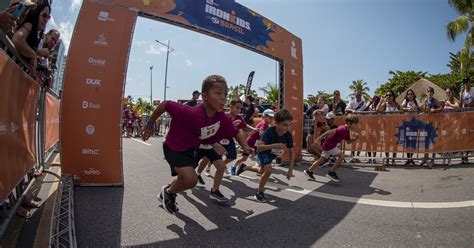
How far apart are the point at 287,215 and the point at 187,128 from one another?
1720mm

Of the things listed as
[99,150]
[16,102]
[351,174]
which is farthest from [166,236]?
[351,174]

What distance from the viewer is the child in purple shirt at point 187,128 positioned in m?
3.74

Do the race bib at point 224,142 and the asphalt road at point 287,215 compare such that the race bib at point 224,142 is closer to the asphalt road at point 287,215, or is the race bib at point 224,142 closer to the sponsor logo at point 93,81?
the asphalt road at point 287,215

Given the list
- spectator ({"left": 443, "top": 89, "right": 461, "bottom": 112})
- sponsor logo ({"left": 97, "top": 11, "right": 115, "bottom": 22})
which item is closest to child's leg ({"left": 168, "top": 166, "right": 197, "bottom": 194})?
sponsor logo ({"left": 97, "top": 11, "right": 115, "bottom": 22})

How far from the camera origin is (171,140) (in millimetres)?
3871

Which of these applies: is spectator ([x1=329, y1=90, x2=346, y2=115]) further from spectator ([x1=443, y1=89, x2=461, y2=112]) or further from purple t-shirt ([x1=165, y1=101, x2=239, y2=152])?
purple t-shirt ([x1=165, y1=101, x2=239, y2=152])

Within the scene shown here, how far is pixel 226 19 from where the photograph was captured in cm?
795

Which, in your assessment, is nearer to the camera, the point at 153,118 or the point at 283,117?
the point at 153,118

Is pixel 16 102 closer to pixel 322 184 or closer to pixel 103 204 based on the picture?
pixel 103 204

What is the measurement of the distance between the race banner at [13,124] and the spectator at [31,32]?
26 cm

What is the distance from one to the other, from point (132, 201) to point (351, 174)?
530 cm

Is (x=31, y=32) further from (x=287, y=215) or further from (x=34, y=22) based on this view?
(x=287, y=215)

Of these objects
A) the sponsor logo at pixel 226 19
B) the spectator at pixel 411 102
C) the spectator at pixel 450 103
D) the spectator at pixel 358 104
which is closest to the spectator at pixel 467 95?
the spectator at pixel 450 103

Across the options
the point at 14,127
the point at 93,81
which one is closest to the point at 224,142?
the point at 93,81
